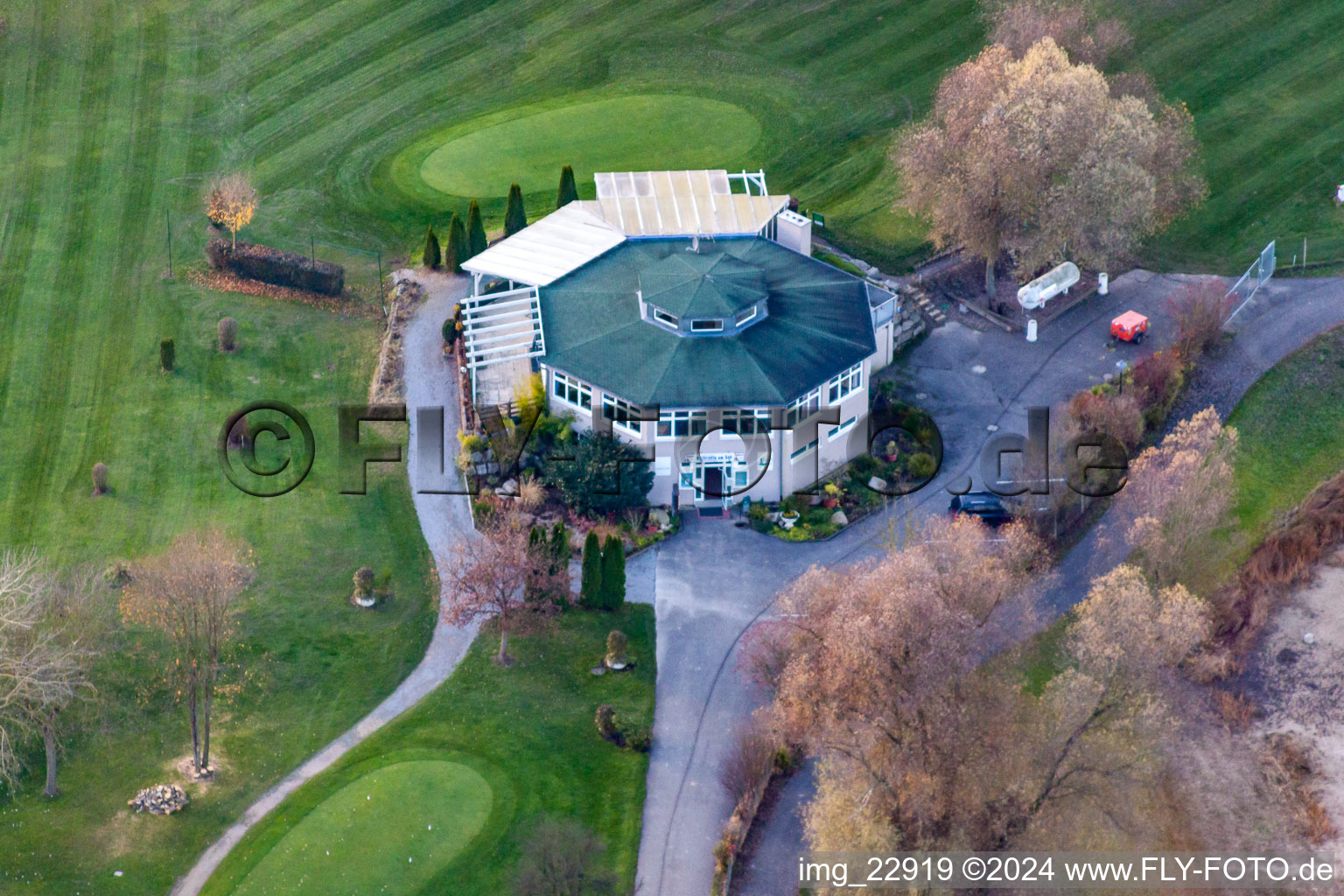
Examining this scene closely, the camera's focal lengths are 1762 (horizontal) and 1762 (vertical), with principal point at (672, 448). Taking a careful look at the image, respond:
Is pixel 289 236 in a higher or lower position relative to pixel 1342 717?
higher

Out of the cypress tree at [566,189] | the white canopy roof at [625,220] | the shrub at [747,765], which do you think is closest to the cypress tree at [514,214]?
the cypress tree at [566,189]

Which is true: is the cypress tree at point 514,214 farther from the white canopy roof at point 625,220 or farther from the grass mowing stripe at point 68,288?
the grass mowing stripe at point 68,288

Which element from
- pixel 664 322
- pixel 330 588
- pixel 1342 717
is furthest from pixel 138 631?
pixel 1342 717

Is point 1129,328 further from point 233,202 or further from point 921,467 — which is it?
point 233,202

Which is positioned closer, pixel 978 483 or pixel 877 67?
pixel 978 483

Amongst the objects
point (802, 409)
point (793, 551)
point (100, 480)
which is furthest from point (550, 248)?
point (100, 480)

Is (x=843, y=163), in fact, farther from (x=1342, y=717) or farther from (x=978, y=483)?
(x=1342, y=717)

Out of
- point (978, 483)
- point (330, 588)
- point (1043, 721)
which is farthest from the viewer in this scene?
point (978, 483)
